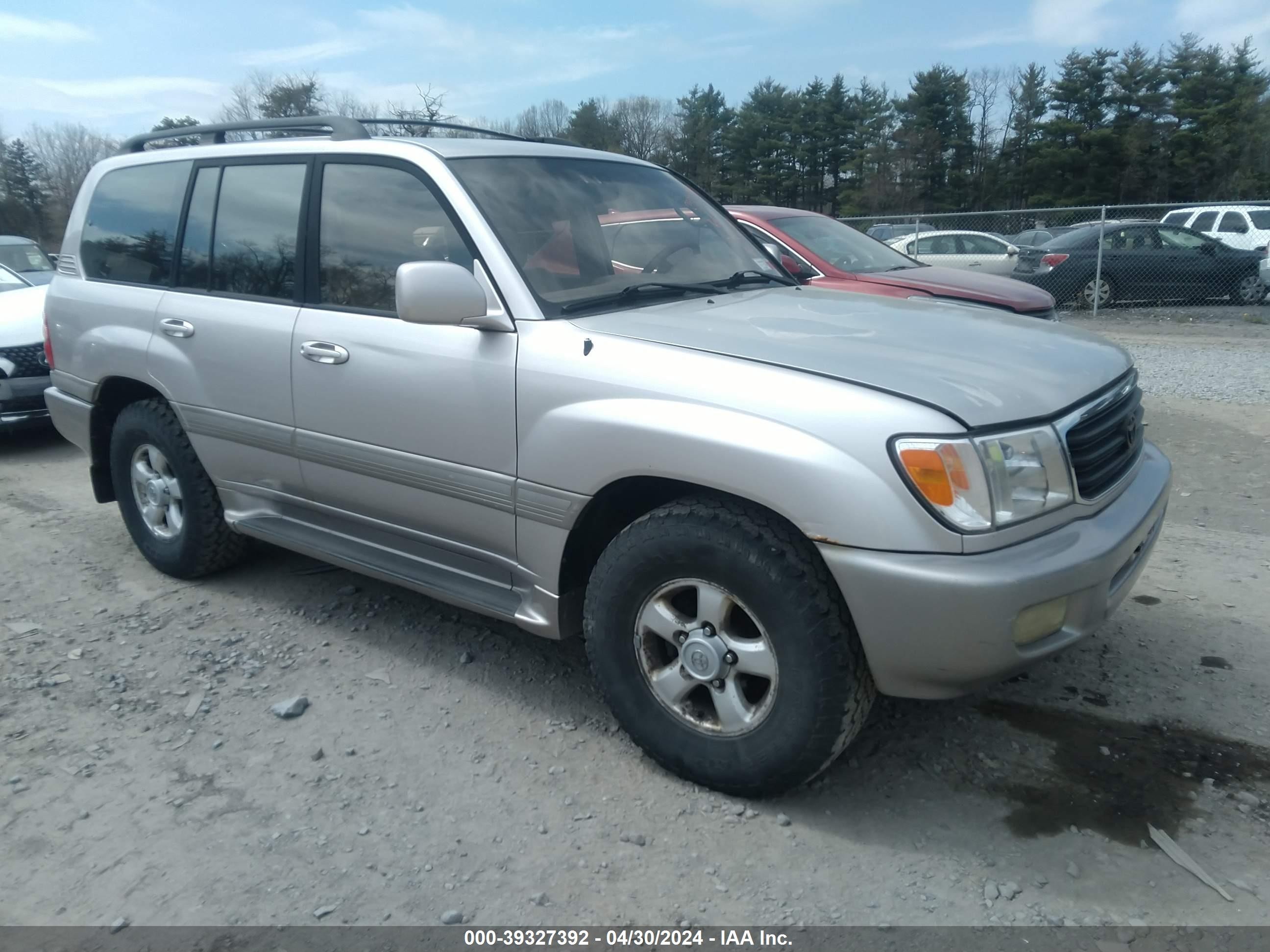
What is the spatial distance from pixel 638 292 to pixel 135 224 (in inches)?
104

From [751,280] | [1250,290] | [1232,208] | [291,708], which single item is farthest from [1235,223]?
[291,708]

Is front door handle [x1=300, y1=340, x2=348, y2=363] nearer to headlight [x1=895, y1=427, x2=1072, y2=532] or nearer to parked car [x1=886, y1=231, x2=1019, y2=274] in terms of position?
headlight [x1=895, y1=427, x2=1072, y2=532]

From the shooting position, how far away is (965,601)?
2.39 meters

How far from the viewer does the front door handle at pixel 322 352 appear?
11.5 ft

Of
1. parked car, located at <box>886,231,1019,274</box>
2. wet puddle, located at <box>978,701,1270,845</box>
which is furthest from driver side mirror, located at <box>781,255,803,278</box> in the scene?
parked car, located at <box>886,231,1019,274</box>

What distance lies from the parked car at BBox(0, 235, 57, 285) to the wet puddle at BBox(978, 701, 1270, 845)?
1091cm

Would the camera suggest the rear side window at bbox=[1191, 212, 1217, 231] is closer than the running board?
No

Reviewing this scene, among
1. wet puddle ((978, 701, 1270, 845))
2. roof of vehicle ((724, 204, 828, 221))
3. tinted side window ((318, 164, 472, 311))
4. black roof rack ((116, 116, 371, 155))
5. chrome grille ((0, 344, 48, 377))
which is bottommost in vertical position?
wet puddle ((978, 701, 1270, 845))

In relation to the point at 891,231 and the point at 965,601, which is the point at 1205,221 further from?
the point at 965,601

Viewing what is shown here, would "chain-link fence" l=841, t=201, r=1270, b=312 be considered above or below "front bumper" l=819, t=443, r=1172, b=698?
above

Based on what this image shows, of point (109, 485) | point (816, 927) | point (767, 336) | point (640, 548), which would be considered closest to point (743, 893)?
point (816, 927)

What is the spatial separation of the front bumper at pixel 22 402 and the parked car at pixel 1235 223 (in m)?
17.9

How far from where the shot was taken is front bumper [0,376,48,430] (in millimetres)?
7387

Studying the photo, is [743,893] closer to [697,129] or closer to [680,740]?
[680,740]
